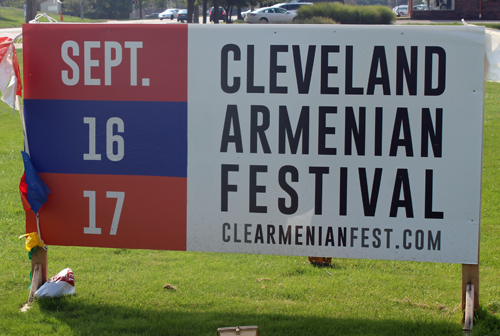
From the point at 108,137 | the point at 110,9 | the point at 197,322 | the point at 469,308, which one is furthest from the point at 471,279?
the point at 110,9

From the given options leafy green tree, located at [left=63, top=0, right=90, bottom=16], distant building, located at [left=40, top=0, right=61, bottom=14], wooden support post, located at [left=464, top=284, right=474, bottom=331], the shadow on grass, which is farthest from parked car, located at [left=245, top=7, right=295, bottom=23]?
wooden support post, located at [left=464, top=284, right=474, bottom=331]

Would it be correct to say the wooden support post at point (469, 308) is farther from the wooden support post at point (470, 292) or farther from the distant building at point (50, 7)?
the distant building at point (50, 7)

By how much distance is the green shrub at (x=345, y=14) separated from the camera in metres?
37.8

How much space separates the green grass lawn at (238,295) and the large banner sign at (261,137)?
420 millimetres

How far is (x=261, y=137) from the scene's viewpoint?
3957mm

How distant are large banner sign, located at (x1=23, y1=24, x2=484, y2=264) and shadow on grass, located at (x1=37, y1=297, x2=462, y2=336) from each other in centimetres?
48

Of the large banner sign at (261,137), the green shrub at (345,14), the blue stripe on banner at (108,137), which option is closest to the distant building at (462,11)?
the green shrub at (345,14)

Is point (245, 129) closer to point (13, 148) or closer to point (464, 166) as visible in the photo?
point (464, 166)

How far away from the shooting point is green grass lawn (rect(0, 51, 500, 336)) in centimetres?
364

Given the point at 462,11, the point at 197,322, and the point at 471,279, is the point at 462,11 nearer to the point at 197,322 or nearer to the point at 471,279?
the point at 471,279

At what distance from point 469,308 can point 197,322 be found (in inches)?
74.3

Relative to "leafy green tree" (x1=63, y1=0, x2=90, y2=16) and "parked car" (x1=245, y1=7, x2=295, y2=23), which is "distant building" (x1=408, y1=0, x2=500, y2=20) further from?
"leafy green tree" (x1=63, y1=0, x2=90, y2=16)

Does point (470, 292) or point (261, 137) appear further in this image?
point (261, 137)

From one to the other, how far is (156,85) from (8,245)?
251cm
